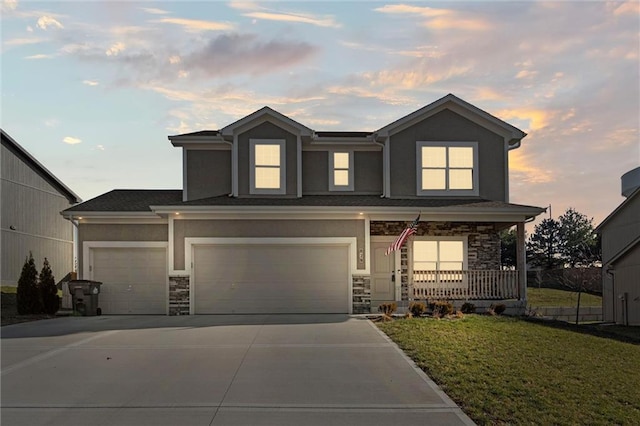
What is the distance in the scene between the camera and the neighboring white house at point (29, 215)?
27406mm

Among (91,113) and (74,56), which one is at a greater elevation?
(74,56)

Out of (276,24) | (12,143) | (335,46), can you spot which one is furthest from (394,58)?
(12,143)

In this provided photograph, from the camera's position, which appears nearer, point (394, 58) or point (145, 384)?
point (145, 384)

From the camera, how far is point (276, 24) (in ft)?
48.0

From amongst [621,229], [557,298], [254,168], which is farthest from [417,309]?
[557,298]

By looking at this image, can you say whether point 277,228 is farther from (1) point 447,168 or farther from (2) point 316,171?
(1) point 447,168

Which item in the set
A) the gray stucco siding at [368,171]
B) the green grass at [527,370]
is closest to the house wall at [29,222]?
the gray stucco siding at [368,171]

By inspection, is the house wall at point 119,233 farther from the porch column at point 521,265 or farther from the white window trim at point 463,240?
the porch column at point 521,265

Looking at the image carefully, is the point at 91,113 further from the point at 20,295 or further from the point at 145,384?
the point at 145,384

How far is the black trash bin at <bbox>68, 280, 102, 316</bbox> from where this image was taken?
17062 millimetres

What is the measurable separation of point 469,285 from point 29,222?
22772mm

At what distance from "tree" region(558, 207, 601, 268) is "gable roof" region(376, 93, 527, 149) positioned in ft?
100.0

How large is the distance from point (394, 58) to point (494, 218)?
577 cm

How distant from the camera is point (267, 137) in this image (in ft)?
61.3
